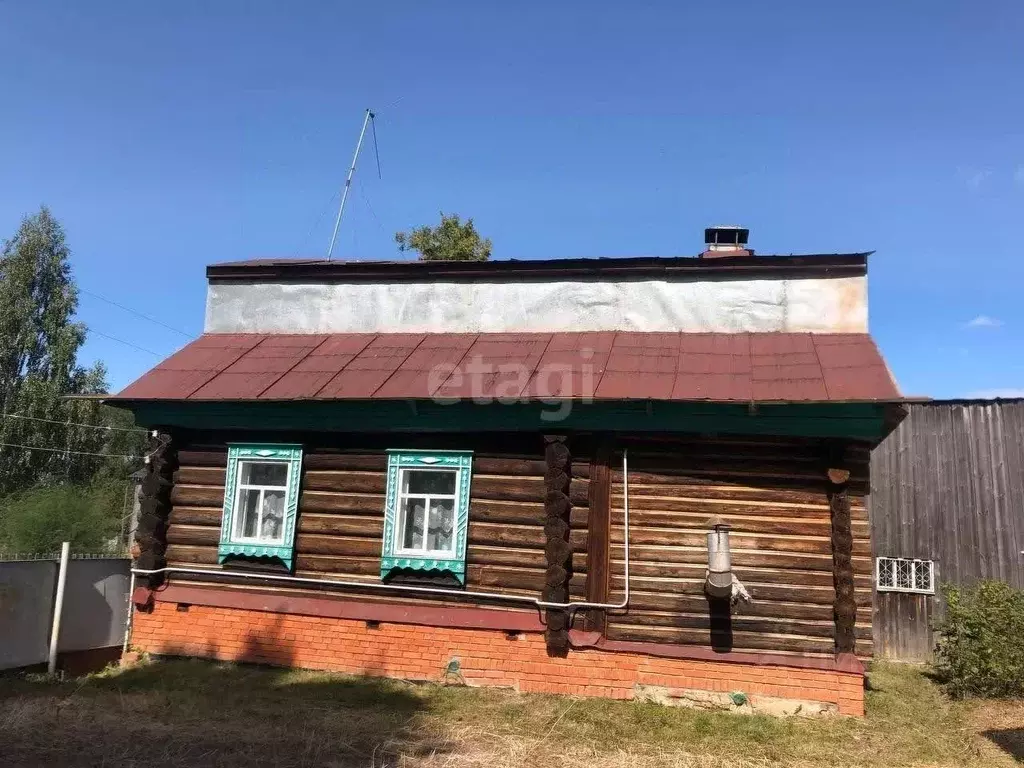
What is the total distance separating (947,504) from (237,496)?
1184 centimetres

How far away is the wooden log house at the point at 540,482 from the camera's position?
7996mm

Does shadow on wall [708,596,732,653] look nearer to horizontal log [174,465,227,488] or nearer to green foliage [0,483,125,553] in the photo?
horizontal log [174,465,227,488]

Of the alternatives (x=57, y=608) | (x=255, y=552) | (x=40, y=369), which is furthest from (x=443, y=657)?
(x=40, y=369)

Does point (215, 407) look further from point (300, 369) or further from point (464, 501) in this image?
point (464, 501)

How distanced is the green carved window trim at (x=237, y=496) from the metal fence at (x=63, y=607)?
1.65 meters

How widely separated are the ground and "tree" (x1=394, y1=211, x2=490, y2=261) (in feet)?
60.1

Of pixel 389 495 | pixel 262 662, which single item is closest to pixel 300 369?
pixel 389 495

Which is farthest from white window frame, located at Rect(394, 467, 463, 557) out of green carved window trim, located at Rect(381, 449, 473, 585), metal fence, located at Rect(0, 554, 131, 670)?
metal fence, located at Rect(0, 554, 131, 670)

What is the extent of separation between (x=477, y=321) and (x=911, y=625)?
9386mm

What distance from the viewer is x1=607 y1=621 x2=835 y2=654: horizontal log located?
25.7 ft

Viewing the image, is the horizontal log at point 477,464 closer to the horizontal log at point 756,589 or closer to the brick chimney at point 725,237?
the horizontal log at point 756,589

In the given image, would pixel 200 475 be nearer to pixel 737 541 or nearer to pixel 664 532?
pixel 664 532

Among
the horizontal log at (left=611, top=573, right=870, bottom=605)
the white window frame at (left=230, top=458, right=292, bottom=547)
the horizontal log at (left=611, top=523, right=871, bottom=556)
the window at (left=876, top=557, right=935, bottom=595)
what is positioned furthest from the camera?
the window at (left=876, top=557, right=935, bottom=595)

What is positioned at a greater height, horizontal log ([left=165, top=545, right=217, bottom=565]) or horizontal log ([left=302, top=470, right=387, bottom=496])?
horizontal log ([left=302, top=470, right=387, bottom=496])
